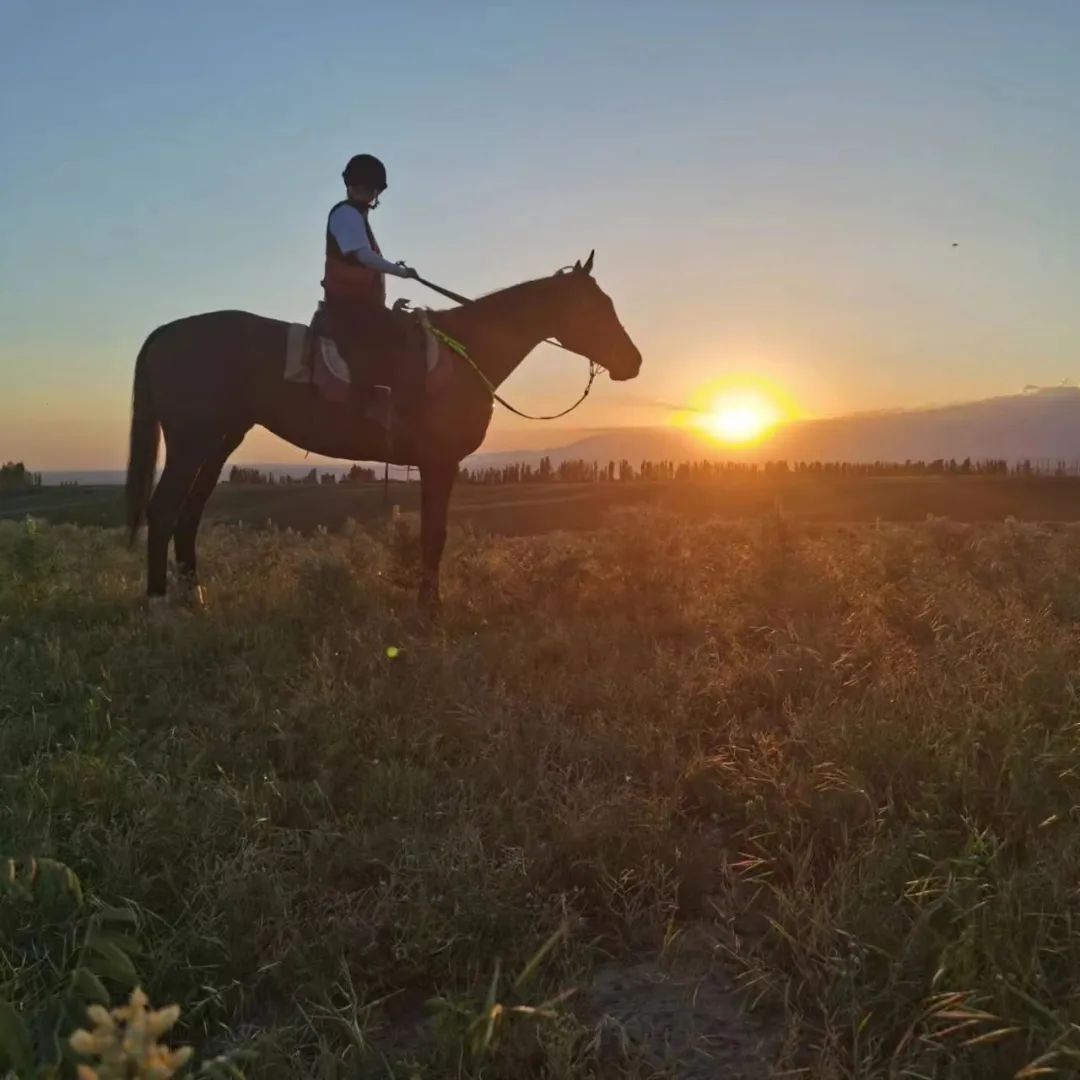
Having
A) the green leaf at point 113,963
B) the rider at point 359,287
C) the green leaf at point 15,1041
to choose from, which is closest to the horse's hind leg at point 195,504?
the rider at point 359,287

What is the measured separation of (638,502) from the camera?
22.1 metres

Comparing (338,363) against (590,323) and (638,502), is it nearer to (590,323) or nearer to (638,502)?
(590,323)

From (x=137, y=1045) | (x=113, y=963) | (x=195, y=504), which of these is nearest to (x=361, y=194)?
(x=195, y=504)

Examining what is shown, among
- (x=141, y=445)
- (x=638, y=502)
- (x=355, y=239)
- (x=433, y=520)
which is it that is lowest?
(x=433, y=520)

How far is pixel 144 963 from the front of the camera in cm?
237

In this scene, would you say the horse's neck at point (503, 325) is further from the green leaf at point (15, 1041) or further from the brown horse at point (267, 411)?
the green leaf at point (15, 1041)

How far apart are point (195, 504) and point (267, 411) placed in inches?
44.3

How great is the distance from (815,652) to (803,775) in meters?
1.49

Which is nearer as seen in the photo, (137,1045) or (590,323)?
(137,1045)

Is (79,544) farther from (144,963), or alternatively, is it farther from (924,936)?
(924,936)

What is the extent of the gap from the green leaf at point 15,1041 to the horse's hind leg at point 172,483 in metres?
5.58

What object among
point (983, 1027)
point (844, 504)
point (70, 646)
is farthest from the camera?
point (844, 504)

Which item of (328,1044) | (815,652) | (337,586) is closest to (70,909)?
(328,1044)

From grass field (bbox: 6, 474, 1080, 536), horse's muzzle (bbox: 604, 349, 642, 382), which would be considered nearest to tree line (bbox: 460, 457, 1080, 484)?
grass field (bbox: 6, 474, 1080, 536)
